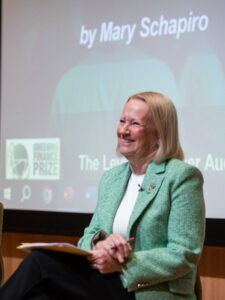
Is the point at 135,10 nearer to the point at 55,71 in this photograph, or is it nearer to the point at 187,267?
the point at 55,71

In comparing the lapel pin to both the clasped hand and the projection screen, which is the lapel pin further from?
the projection screen

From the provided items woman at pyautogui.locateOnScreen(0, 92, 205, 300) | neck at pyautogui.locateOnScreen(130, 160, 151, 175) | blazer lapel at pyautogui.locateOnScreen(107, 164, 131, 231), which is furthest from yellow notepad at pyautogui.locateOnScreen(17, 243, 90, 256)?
neck at pyautogui.locateOnScreen(130, 160, 151, 175)

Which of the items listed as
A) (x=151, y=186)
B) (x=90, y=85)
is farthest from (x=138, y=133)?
(x=90, y=85)

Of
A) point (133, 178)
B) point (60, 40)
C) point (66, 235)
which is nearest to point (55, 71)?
point (60, 40)

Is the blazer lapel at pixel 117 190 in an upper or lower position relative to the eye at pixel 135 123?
lower

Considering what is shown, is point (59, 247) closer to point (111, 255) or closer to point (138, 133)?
point (111, 255)

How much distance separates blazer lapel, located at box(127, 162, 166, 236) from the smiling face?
0.07 metres

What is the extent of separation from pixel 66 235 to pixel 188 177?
5.33ft

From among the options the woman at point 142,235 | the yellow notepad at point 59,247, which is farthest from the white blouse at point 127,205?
the yellow notepad at point 59,247

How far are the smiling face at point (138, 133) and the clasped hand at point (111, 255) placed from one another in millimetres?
354

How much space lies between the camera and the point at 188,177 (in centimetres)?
201

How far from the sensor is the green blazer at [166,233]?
6.36 ft

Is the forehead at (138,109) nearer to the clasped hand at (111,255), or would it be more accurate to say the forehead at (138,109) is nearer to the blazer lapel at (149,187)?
the blazer lapel at (149,187)

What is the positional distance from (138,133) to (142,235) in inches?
14.9
